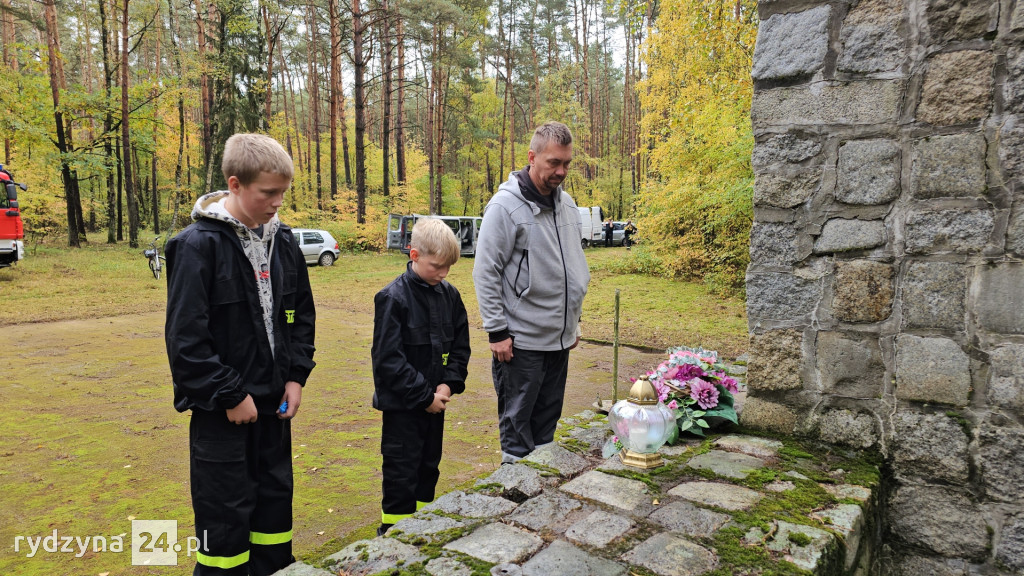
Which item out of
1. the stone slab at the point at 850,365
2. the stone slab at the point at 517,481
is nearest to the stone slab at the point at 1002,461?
the stone slab at the point at 850,365

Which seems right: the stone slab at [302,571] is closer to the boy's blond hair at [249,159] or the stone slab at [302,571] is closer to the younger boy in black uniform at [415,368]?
the younger boy in black uniform at [415,368]

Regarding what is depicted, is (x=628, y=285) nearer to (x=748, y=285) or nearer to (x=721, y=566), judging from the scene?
(x=748, y=285)

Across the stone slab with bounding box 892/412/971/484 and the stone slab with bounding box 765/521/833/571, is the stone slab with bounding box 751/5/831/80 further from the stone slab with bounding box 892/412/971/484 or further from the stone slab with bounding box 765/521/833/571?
the stone slab with bounding box 765/521/833/571

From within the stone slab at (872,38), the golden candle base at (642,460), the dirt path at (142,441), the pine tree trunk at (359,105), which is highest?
the pine tree trunk at (359,105)

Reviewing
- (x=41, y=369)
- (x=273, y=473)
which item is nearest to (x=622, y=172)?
(x=41, y=369)

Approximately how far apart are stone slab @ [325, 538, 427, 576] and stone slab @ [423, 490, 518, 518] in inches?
9.7

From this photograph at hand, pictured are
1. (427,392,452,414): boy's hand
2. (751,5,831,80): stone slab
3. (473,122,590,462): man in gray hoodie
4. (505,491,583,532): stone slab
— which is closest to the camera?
(505,491,583,532): stone slab

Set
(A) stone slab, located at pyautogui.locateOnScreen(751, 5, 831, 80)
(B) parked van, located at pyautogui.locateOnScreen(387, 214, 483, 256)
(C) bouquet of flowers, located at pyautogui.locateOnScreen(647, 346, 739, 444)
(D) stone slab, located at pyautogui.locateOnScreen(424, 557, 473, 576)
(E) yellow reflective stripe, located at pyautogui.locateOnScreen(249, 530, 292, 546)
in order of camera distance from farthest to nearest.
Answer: (B) parked van, located at pyautogui.locateOnScreen(387, 214, 483, 256), (C) bouquet of flowers, located at pyautogui.locateOnScreen(647, 346, 739, 444), (A) stone slab, located at pyautogui.locateOnScreen(751, 5, 831, 80), (E) yellow reflective stripe, located at pyautogui.locateOnScreen(249, 530, 292, 546), (D) stone slab, located at pyautogui.locateOnScreen(424, 557, 473, 576)

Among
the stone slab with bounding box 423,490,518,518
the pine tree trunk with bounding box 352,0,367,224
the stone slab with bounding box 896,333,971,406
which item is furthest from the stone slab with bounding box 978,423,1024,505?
the pine tree trunk with bounding box 352,0,367,224

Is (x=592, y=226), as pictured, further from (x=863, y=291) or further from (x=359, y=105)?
(x=863, y=291)

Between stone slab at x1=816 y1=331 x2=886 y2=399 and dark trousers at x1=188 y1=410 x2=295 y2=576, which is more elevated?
stone slab at x1=816 y1=331 x2=886 y2=399

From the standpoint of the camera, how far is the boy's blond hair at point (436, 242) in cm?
243

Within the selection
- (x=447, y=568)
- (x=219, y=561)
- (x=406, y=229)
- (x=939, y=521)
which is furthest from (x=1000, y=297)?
(x=406, y=229)

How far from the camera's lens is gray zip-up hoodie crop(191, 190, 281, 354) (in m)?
1.89
